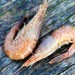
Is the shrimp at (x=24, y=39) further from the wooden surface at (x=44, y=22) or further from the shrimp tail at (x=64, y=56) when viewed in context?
the shrimp tail at (x=64, y=56)

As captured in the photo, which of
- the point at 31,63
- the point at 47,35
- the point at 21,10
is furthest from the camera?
the point at 21,10

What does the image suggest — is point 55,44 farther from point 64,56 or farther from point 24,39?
point 24,39

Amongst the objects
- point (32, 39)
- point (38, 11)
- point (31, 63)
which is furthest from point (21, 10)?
point (31, 63)

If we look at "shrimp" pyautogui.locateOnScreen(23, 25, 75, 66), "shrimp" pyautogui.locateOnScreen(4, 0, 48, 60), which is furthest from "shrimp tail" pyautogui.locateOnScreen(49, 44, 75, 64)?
"shrimp" pyautogui.locateOnScreen(4, 0, 48, 60)

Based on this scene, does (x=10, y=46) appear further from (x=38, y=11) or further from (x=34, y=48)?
(x=38, y=11)

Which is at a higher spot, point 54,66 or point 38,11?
point 38,11

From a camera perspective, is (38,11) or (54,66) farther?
(38,11)

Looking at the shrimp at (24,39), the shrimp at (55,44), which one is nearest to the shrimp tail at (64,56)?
the shrimp at (55,44)

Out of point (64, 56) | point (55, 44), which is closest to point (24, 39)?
point (55, 44)

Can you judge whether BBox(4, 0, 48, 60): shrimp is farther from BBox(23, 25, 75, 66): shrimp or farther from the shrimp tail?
the shrimp tail
